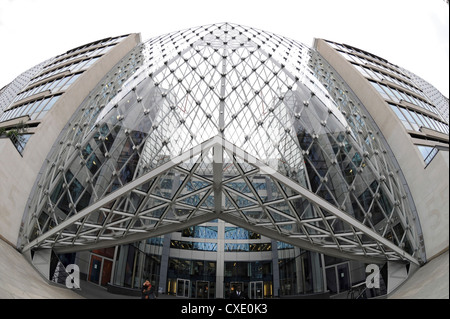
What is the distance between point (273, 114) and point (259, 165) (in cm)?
1089

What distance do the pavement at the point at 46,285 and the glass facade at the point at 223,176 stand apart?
5.12 feet

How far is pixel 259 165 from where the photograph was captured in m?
16.1

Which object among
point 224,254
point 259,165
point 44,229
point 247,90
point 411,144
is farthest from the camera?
point 224,254

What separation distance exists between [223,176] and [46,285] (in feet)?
35.7

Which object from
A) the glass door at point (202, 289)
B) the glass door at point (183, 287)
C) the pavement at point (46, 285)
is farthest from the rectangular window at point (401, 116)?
the glass door at point (183, 287)

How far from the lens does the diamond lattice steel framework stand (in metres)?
18.4

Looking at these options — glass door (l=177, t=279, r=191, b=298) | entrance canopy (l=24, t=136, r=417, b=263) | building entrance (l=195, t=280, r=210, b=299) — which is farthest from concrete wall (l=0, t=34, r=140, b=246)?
building entrance (l=195, t=280, r=210, b=299)

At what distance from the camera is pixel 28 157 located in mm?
22500

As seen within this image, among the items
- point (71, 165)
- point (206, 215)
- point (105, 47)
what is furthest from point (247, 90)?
point (105, 47)

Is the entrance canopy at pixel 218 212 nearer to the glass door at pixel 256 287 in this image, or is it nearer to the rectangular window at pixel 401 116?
the rectangular window at pixel 401 116

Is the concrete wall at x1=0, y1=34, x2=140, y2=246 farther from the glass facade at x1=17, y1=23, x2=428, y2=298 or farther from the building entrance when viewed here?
the building entrance

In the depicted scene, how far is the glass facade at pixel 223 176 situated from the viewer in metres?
18.8

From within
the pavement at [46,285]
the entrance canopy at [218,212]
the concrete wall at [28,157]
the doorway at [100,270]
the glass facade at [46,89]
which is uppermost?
the glass facade at [46,89]

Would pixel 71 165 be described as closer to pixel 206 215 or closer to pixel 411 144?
pixel 206 215
